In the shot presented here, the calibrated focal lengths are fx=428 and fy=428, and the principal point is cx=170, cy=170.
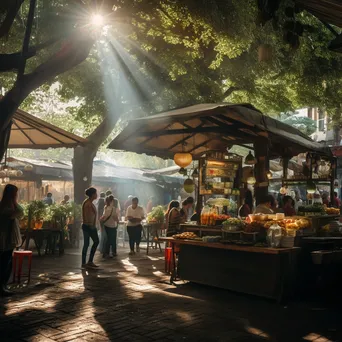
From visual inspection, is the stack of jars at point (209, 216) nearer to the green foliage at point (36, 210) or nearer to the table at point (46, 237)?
the green foliage at point (36, 210)

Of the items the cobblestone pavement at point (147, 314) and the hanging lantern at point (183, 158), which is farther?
the hanging lantern at point (183, 158)

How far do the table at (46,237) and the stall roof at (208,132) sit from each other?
404 centimetres

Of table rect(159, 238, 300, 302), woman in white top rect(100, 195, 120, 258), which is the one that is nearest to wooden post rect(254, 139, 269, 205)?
table rect(159, 238, 300, 302)

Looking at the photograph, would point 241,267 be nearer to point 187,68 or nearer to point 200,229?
point 200,229

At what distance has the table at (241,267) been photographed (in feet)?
24.4

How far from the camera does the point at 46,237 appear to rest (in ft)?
44.8

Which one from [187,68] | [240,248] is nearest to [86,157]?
[187,68]

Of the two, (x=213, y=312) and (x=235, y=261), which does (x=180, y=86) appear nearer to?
(x=235, y=261)

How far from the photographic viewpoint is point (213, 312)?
666cm

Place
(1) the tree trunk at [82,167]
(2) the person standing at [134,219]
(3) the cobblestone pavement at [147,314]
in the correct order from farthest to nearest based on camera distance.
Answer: (1) the tree trunk at [82,167]
(2) the person standing at [134,219]
(3) the cobblestone pavement at [147,314]

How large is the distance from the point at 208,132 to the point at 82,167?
816 cm

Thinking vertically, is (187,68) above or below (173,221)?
above

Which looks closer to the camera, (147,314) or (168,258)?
(147,314)

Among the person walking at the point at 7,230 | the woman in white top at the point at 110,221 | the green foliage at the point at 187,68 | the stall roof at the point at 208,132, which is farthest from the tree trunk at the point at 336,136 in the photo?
the person walking at the point at 7,230
